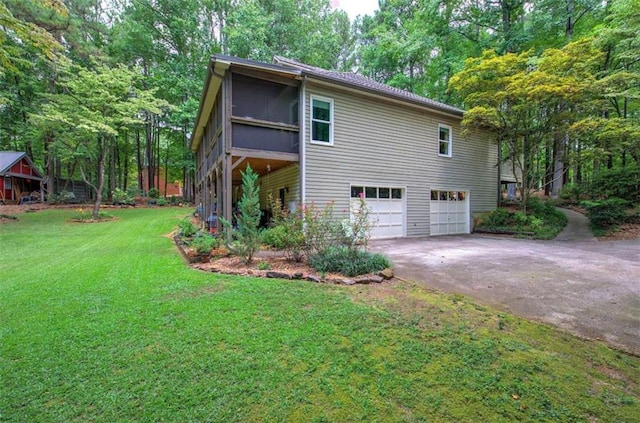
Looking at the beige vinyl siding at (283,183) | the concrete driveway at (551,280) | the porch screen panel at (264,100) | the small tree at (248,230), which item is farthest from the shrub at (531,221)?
the small tree at (248,230)

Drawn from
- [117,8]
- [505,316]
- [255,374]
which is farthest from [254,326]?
[117,8]

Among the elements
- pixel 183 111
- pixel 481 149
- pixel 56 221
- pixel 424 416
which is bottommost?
pixel 424 416

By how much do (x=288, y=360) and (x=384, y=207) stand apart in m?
9.22

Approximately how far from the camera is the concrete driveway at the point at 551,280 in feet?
11.4

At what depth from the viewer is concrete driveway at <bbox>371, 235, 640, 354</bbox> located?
3482 millimetres

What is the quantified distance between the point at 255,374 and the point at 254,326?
35.0 inches

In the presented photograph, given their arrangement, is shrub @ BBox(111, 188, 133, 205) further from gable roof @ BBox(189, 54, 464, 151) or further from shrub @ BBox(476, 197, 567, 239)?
shrub @ BBox(476, 197, 567, 239)

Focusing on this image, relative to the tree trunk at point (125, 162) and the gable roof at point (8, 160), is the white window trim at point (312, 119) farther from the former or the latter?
the tree trunk at point (125, 162)

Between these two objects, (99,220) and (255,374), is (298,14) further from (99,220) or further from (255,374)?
(255,374)

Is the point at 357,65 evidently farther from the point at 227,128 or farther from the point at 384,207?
the point at 227,128

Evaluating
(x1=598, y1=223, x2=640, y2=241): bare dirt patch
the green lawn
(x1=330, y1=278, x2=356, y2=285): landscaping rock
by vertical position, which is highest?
(x1=598, y1=223, x2=640, y2=241): bare dirt patch

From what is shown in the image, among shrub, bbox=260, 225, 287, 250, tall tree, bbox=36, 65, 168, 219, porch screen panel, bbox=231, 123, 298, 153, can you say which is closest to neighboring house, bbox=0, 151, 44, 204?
tall tree, bbox=36, 65, 168, 219

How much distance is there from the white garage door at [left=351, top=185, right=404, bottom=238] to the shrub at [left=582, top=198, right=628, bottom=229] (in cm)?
732

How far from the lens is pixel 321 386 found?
226 cm
